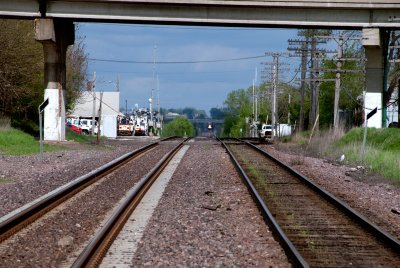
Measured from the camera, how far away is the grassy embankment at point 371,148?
930 inches

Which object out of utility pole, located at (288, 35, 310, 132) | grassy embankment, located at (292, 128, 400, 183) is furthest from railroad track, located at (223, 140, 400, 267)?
utility pole, located at (288, 35, 310, 132)

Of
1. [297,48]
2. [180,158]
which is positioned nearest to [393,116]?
[297,48]

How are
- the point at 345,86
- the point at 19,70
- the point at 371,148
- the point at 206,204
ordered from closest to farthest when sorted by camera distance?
1. the point at 206,204
2. the point at 371,148
3. the point at 19,70
4. the point at 345,86

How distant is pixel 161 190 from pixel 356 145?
17.3m

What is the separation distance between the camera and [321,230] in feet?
37.2

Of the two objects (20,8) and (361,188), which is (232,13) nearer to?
(20,8)

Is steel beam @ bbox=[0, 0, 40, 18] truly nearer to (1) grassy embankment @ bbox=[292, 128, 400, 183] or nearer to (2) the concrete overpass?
(2) the concrete overpass

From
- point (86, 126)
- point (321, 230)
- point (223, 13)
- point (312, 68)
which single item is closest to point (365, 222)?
point (321, 230)

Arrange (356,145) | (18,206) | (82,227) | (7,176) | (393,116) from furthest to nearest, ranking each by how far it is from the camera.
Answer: (393,116) < (356,145) < (7,176) < (18,206) < (82,227)

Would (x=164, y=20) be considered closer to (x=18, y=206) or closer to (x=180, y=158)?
(x=180, y=158)

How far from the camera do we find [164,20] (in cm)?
3547

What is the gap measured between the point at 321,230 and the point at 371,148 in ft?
65.8

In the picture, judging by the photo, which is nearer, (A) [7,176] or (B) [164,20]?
(A) [7,176]

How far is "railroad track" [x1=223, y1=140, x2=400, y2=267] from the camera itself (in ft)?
29.9
